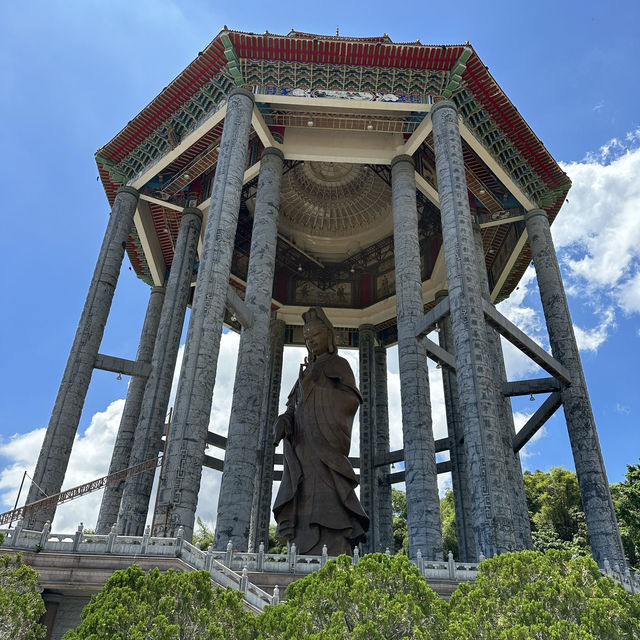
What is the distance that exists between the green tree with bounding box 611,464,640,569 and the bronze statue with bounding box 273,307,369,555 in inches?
638

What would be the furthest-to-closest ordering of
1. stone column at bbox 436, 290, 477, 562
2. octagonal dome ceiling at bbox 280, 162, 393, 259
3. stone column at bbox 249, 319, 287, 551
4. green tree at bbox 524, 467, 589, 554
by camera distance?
green tree at bbox 524, 467, 589, 554
octagonal dome ceiling at bbox 280, 162, 393, 259
stone column at bbox 249, 319, 287, 551
stone column at bbox 436, 290, 477, 562

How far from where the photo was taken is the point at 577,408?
17.3 m

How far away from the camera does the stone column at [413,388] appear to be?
13.8 m

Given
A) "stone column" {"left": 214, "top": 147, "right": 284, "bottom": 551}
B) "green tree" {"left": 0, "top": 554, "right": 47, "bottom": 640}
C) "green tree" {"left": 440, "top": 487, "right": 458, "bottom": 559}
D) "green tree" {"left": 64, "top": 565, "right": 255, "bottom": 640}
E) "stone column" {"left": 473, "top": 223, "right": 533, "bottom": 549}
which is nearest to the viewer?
"green tree" {"left": 64, "top": 565, "right": 255, "bottom": 640}

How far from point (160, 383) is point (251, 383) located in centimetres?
596

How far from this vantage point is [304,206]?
2731 centimetres

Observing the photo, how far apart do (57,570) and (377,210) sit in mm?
21778

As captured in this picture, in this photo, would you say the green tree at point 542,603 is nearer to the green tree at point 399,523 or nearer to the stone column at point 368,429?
the stone column at point 368,429

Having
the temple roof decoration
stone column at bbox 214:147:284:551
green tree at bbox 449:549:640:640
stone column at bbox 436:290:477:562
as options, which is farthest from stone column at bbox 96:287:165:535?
green tree at bbox 449:549:640:640

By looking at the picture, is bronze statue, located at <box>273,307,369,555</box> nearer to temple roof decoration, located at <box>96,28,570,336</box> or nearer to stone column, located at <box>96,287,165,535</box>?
temple roof decoration, located at <box>96,28,570,336</box>

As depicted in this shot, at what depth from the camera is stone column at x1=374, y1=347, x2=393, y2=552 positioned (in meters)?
24.0

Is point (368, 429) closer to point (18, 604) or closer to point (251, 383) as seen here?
point (251, 383)

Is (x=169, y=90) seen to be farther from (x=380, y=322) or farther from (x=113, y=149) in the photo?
(x=380, y=322)

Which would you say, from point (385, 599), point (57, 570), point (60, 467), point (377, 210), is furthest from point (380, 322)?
point (385, 599)
